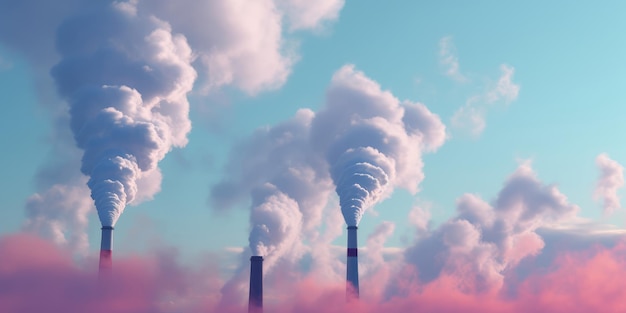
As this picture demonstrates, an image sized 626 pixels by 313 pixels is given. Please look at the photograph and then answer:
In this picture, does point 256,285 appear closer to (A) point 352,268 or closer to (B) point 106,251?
(A) point 352,268

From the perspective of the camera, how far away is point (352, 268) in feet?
267

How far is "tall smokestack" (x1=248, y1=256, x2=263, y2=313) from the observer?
82.1 metres

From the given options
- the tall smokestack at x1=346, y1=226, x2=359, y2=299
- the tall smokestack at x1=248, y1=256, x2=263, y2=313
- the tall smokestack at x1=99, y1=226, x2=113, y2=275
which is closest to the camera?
the tall smokestack at x1=99, y1=226, x2=113, y2=275

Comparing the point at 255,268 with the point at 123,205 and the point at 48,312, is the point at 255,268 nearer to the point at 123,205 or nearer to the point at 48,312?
the point at 123,205

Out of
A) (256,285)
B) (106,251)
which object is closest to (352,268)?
(256,285)

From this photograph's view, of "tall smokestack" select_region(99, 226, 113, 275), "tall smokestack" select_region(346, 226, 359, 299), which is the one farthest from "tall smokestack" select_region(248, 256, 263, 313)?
"tall smokestack" select_region(99, 226, 113, 275)

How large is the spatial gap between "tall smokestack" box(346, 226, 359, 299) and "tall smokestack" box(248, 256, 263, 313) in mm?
11475

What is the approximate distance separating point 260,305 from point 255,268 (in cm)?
488

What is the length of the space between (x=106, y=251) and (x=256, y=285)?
1999cm

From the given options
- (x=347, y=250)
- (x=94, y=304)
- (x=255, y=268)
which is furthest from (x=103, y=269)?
(x=347, y=250)

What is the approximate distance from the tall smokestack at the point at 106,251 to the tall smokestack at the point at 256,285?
1817 centimetres

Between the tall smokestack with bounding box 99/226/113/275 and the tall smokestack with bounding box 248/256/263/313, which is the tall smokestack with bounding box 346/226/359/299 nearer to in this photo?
the tall smokestack with bounding box 248/256/263/313

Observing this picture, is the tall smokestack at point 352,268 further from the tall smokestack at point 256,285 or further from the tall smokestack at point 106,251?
the tall smokestack at point 106,251

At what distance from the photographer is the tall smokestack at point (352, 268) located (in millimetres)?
80062
